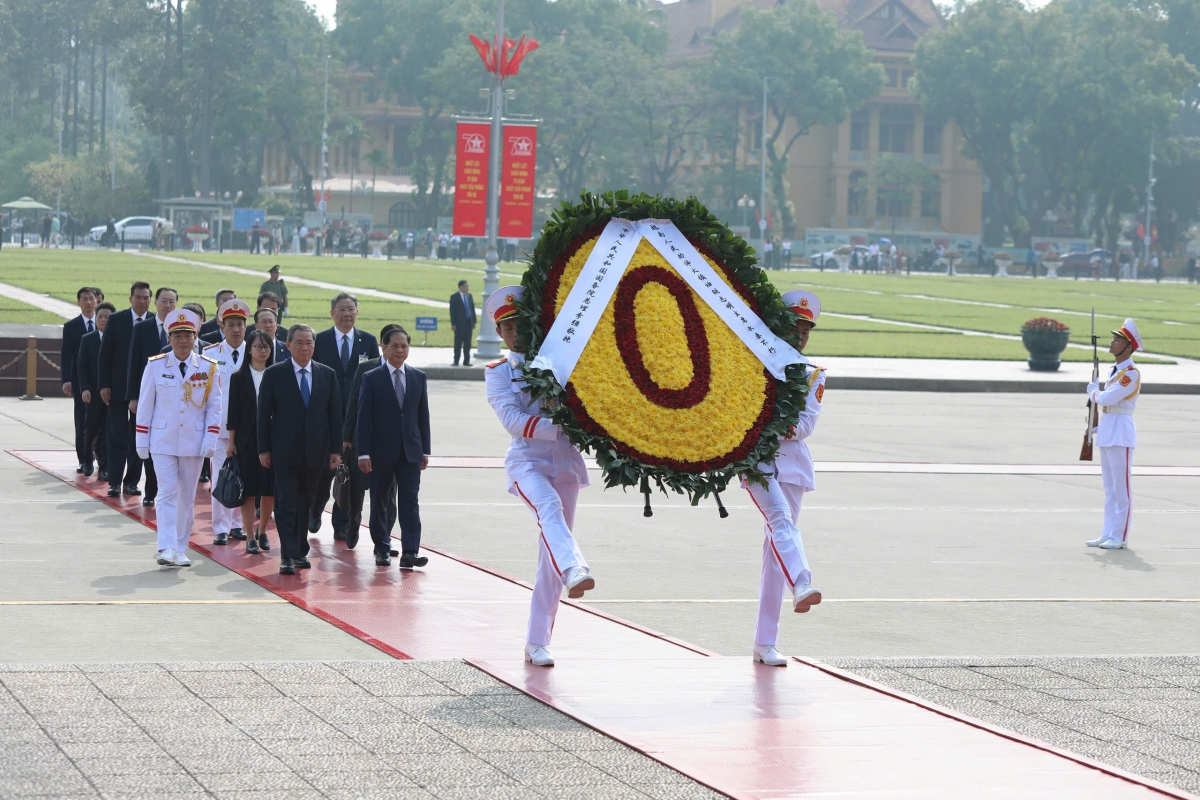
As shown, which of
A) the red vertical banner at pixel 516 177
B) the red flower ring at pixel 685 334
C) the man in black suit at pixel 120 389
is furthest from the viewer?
the red vertical banner at pixel 516 177

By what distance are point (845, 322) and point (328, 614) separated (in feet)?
120

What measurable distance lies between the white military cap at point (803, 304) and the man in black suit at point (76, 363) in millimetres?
8626

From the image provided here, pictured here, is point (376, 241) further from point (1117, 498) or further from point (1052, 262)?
point (1117, 498)

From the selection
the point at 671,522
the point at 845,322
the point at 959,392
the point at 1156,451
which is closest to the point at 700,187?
the point at 845,322

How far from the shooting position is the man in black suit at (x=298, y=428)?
10.7 metres

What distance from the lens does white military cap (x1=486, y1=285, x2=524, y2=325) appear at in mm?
7535

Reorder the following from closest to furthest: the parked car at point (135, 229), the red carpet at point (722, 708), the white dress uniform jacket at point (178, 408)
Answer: the red carpet at point (722, 708) → the white dress uniform jacket at point (178, 408) → the parked car at point (135, 229)

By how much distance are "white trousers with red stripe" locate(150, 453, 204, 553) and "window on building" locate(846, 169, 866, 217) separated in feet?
318

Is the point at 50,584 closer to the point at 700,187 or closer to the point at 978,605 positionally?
the point at 978,605

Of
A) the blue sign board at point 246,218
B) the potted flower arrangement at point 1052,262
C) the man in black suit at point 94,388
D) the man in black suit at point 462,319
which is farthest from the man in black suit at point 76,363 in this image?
the potted flower arrangement at point 1052,262

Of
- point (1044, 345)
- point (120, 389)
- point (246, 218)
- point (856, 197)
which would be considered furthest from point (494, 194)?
point (856, 197)

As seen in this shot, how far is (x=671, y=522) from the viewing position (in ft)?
44.5

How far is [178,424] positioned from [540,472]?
4.06 meters

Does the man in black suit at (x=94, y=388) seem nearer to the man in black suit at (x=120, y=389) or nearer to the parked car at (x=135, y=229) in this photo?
the man in black suit at (x=120, y=389)
